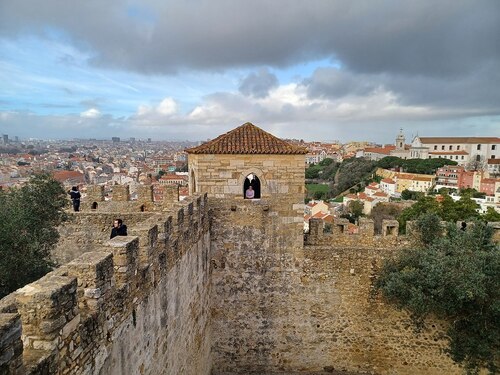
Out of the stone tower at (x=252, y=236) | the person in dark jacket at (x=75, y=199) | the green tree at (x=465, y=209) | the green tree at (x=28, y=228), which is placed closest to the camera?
the green tree at (x=28, y=228)

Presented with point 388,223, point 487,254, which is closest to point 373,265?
point 388,223

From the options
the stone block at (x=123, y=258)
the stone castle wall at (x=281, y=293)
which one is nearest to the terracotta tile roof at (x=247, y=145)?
the stone castle wall at (x=281, y=293)

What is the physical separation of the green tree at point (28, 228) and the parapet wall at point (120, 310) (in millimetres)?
2571

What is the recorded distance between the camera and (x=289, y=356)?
32.9 feet

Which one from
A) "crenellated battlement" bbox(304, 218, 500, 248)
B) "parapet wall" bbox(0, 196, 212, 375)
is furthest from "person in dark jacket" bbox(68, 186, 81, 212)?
"crenellated battlement" bbox(304, 218, 500, 248)

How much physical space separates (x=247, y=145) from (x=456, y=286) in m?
5.58

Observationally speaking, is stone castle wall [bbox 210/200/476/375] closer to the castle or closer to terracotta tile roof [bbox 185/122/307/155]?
the castle

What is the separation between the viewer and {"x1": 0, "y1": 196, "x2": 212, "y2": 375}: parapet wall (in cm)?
324

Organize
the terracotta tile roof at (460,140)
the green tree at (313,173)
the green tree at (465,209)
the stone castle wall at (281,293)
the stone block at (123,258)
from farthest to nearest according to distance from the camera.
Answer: the terracotta tile roof at (460,140) → the green tree at (313,173) → the green tree at (465,209) → the stone castle wall at (281,293) → the stone block at (123,258)

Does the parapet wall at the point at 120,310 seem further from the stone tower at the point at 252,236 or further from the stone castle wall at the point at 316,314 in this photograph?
the stone castle wall at the point at 316,314

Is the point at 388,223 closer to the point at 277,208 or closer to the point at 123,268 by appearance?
the point at 277,208

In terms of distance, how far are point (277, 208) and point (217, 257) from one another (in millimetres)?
1877

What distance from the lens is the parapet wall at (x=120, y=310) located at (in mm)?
3236

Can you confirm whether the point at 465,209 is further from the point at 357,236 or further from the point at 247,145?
the point at 247,145
